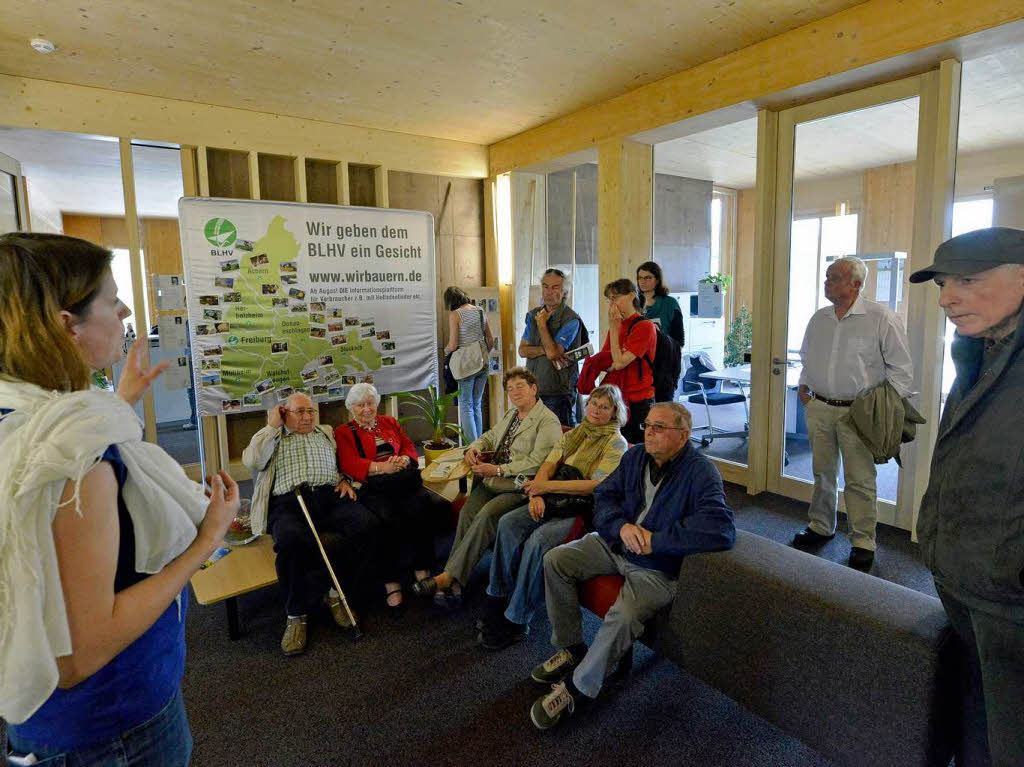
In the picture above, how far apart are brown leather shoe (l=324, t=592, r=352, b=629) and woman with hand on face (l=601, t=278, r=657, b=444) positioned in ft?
5.97

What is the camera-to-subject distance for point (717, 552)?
6.47ft

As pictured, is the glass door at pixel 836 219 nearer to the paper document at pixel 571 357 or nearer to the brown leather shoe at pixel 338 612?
the paper document at pixel 571 357

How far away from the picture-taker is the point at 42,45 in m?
3.23

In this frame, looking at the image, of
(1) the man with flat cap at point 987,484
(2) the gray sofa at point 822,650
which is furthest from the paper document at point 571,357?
(1) the man with flat cap at point 987,484

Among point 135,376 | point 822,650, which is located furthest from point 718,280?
point 135,376

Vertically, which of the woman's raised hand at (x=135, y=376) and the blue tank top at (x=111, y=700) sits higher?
the woman's raised hand at (x=135, y=376)

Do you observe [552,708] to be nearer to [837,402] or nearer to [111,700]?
[111,700]

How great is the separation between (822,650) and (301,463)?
91.7 inches

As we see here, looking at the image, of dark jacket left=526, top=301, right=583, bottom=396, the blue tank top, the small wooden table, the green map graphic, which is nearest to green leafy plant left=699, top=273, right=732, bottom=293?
dark jacket left=526, top=301, right=583, bottom=396

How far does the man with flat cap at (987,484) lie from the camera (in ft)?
3.82

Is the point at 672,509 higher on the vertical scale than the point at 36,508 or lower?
lower

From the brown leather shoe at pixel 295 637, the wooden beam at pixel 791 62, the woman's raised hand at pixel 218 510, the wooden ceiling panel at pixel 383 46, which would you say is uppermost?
the wooden ceiling panel at pixel 383 46

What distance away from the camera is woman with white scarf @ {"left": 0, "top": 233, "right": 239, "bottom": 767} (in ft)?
2.31

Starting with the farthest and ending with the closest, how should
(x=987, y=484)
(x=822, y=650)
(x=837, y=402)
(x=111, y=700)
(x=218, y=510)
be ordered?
(x=837, y=402)
(x=822, y=650)
(x=987, y=484)
(x=218, y=510)
(x=111, y=700)
